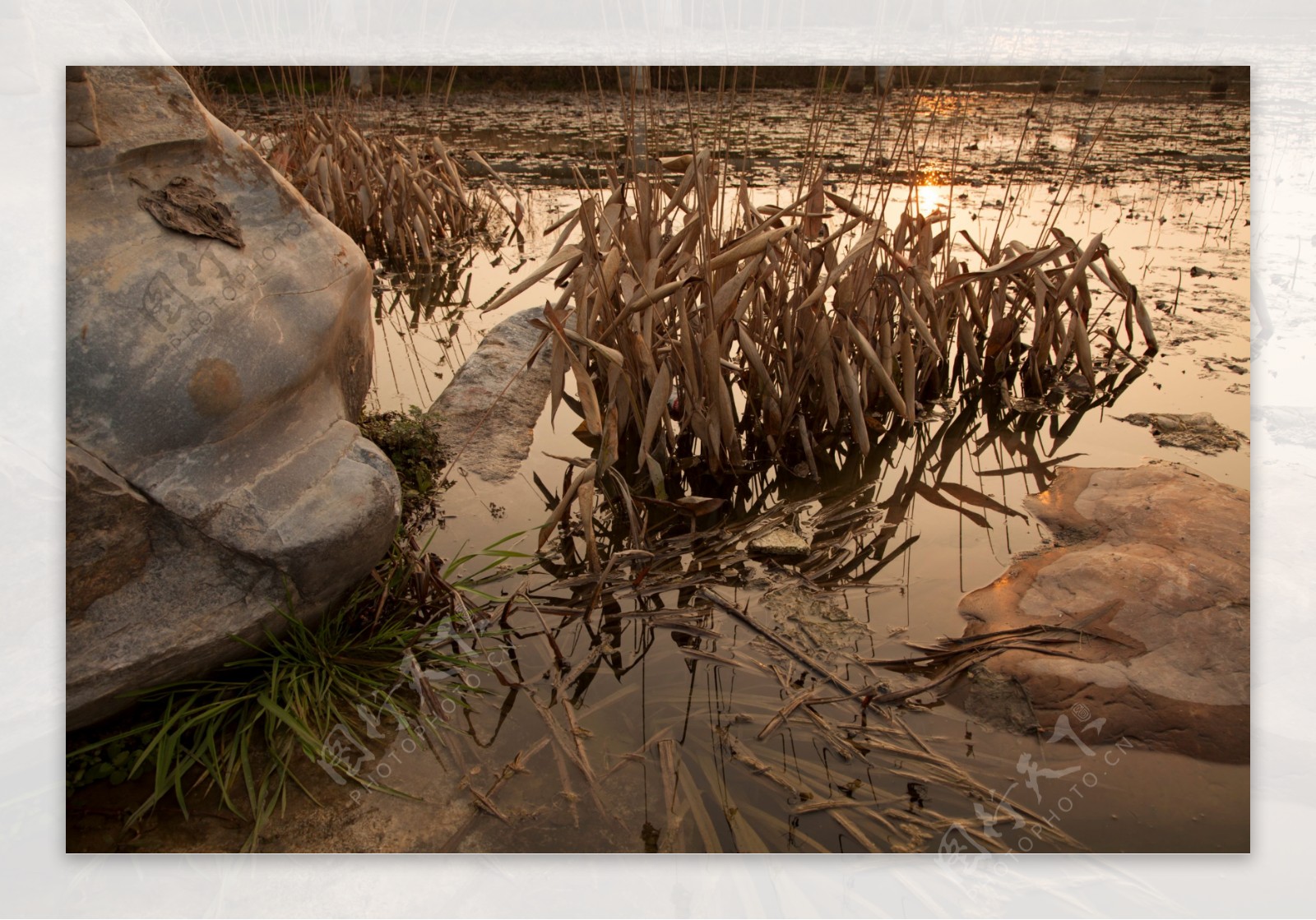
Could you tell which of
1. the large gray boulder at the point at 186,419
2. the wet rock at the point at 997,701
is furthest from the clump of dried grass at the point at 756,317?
the wet rock at the point at 997,701

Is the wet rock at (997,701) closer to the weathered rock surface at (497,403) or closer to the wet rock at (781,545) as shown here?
the wet rock at (781,545)

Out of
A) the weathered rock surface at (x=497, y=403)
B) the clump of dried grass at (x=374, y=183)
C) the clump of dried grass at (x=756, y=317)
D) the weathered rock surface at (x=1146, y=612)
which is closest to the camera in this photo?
the weathered rock surface at (x=1146, y=612)

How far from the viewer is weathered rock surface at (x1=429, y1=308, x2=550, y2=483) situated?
3.03 metres

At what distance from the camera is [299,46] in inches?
104

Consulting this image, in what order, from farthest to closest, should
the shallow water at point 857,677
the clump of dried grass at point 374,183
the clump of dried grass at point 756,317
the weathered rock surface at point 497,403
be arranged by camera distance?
1. the clump of dried grass at point 374,183
2. the weathered rock surface at point 497,403
3. the clump of dried grass at point 756,317
4. the shallow water at point 857,677

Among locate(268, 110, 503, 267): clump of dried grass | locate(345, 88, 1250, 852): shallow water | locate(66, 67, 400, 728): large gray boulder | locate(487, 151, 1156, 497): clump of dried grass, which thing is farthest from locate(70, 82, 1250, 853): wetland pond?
locate(268, 110, 503, 267): clump of dried grass

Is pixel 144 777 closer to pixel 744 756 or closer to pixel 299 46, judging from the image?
pixel 744 756

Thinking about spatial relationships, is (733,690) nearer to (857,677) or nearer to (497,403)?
(857,677)

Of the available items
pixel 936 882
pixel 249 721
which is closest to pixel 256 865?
pixel 249 721

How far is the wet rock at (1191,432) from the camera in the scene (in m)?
3.08

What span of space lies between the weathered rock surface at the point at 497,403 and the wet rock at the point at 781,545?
2.77 ft

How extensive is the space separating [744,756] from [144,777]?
1.11m

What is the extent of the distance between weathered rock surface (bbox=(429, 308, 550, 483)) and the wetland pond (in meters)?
0.08

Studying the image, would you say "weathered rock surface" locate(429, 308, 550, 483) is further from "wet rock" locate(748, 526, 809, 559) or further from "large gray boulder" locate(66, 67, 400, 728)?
"large gray boulder" locate(66, 67, 400, 728)
